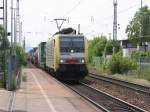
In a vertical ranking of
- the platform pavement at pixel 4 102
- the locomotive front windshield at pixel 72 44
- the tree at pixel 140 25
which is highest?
the tree at pixel 140 25

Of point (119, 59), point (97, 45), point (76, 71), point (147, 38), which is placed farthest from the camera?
point (147, 38)

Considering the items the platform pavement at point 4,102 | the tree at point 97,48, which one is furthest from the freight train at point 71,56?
the tree at point 97,48

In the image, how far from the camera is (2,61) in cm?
2794

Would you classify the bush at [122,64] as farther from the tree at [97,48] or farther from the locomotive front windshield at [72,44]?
the tree at [97,48]

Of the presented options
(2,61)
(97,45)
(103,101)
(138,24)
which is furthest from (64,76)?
(138,24)

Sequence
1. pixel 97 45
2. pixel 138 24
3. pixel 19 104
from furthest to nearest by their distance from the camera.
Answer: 1. pixel 138 24
2. pixel 97 45
3. pixel 19 104

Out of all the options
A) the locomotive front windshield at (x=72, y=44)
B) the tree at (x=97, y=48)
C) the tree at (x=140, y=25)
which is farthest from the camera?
the tree at (x=140, y=25)

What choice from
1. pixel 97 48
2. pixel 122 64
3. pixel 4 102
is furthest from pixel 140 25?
pixel 4 102

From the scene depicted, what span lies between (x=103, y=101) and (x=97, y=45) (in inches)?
2912

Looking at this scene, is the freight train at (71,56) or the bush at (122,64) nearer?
the freight train at (71,56)

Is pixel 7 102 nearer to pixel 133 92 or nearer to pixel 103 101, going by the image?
pixel 103 101

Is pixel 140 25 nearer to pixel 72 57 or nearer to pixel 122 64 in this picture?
pixel 122 64

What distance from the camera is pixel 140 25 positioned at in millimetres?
127000

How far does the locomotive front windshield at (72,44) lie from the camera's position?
34125 mm
